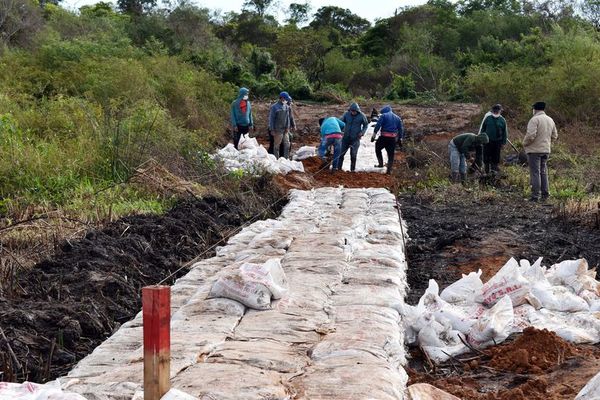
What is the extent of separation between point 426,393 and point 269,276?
58.9 inches

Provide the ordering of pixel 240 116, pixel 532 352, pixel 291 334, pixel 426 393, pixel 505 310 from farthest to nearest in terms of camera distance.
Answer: pixel 240 116 → pixel 505 310 → pixel 532 352 → pixel 291 334 → pixel 426 393

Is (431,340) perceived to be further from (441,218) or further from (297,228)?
(441,218)

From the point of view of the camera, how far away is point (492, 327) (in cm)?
510

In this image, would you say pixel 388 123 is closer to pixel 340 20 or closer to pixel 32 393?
pixel 32 393

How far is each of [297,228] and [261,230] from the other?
1.19 feet

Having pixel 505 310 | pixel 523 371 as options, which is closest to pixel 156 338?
pixel 523 371

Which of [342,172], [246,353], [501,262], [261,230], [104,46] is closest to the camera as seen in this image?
[246,353]

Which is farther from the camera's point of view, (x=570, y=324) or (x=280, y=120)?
(x=280, y=120)

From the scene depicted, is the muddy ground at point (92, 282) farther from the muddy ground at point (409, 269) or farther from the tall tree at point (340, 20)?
the tall tree at point (340, 20)

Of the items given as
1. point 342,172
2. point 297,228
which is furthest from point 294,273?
point 342,172

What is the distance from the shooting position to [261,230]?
324 inches

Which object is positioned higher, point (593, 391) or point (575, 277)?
point (593, 391)

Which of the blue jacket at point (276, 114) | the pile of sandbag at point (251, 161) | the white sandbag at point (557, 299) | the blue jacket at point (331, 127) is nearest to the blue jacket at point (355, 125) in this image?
the blue jacket at point (331, 127)

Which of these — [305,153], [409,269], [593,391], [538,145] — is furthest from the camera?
[305,153]
